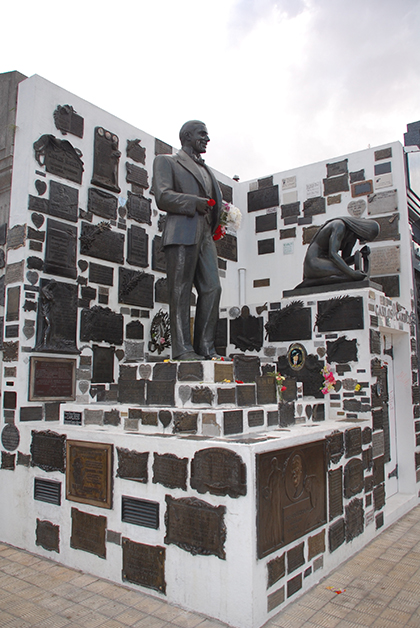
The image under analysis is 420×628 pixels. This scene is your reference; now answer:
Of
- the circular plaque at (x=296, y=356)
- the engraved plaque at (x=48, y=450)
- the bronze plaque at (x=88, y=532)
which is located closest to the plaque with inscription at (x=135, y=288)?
the circular plaque at (x=296, y=356)

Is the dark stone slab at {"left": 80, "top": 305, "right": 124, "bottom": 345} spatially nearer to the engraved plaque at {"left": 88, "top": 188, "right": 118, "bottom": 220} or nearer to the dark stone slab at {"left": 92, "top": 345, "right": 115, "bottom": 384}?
the dark stone slab at {"left": 92, "top": 345, "right": 115, "bottom": 384}

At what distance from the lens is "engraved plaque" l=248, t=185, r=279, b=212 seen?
8.39m

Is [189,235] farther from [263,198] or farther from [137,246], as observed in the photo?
[263,198]

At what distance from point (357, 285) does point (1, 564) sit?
4.38 m

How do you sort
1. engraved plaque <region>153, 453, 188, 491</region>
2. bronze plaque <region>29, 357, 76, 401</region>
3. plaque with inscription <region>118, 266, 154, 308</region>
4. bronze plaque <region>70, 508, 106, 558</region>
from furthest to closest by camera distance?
plaque with inscription <region>118, 266, 154, 308</region> → bronze plaque <region>29, 357, 76, 401</region> → bronze plaque <region>70, 508, 106, 558</region> → engraved plaque <region>153, 453, 188, 491</region>

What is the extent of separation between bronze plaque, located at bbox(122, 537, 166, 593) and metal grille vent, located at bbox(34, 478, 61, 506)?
34.5 inches

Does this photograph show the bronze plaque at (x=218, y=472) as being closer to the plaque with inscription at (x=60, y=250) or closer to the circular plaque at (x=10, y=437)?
the circular plaque at (x=10, y=437)

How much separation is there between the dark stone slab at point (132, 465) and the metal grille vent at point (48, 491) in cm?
82

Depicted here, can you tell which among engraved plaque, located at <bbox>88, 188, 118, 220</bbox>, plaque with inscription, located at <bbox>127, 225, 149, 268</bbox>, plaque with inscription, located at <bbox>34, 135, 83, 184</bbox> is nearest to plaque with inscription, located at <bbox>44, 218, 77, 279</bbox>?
engraved plaque, located at <bbox>88, 188, 118, 220</bbox>

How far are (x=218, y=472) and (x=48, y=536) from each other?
1.96 metres

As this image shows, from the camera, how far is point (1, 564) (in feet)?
13.6

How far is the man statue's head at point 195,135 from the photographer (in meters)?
4.66

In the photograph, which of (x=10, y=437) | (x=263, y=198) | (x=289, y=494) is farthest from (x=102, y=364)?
(x=263, y=198)

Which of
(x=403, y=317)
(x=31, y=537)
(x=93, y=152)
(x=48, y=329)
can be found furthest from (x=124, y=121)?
(x=31, y=537)
